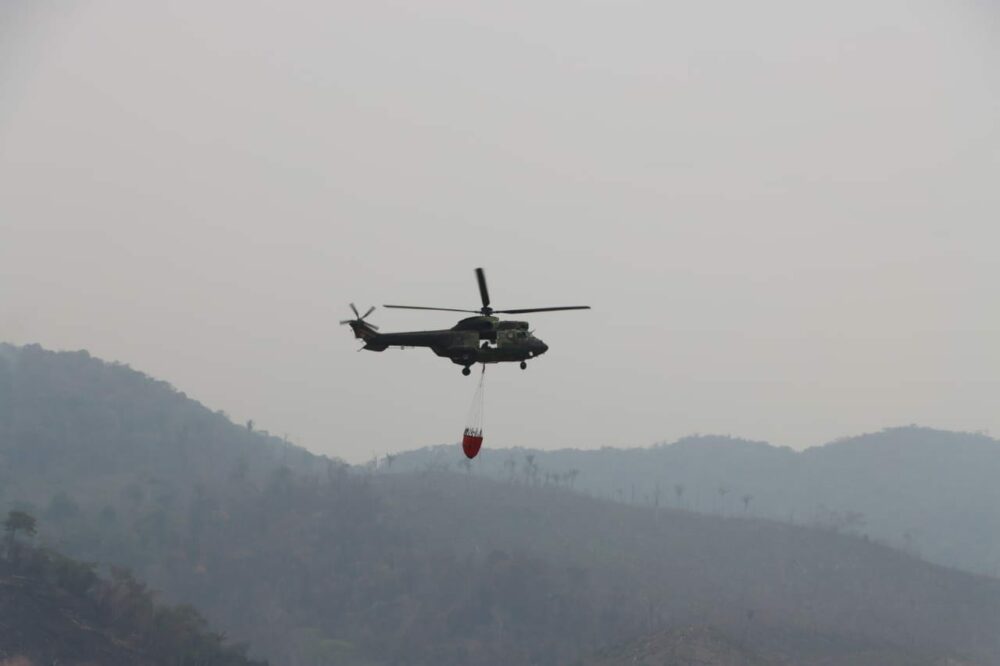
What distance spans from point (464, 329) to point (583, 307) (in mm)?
6316

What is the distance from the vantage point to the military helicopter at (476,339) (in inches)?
2243

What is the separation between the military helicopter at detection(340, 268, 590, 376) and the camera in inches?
2243

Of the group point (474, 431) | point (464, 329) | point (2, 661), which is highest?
point (464, 329)

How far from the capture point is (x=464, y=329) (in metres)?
57.3

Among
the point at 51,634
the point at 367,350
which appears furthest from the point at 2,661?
the point at 367,350

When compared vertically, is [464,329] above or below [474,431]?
above

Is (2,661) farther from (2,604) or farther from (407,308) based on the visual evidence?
(407,308)

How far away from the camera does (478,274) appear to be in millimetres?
58594

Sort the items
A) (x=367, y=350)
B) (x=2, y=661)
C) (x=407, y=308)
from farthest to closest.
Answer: (x=2, y=661)
(x=367, y=350)
(x=407, y=308)

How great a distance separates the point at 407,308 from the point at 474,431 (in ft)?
27.2

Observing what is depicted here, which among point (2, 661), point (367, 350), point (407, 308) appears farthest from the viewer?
point (2, 661)

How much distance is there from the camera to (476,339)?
57.2 metres

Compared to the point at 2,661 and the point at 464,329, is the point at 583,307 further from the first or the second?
the point at 2,661

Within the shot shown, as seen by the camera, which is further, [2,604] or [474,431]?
[2,604]
